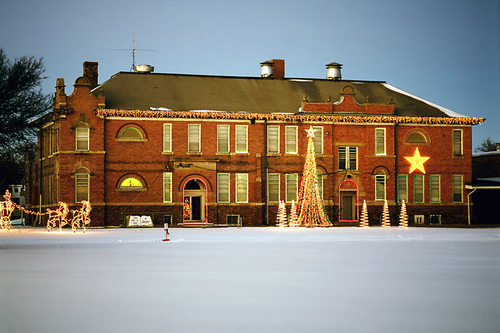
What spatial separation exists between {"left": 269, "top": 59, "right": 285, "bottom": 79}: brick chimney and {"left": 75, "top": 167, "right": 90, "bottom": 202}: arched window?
17.2 metres

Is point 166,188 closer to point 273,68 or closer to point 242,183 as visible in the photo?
point 242,183

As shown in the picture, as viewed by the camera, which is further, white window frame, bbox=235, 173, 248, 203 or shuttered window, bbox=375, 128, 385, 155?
shuttered window, bbox=375, 128, 385, 155

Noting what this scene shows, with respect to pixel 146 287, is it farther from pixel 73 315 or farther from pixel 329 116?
pixel 329 116

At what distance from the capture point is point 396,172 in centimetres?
5366

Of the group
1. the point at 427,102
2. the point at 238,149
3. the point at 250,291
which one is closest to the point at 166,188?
the point at 238,149

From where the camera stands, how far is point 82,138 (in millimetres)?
48219

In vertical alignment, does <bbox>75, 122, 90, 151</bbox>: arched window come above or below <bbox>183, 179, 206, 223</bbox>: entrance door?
above

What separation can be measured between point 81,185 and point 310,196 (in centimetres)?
1431

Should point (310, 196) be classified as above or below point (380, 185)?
below

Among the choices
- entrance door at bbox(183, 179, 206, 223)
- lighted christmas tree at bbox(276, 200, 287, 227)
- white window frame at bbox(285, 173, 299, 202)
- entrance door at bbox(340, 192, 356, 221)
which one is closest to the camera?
lighted christmas tree at bbox(276, 200, 287, 227)

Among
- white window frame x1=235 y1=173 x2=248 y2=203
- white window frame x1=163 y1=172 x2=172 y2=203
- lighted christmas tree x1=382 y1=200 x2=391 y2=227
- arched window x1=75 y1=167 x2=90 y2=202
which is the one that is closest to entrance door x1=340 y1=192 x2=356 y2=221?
lighted christmas tree x1=382 y1=200 x2=391 y2=227

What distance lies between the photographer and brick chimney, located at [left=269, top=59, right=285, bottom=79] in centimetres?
5825

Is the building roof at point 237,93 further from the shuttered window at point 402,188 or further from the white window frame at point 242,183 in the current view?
the shuttered window at point 402,188

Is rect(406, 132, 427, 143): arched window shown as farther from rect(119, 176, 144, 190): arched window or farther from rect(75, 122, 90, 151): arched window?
rect(75, 122, 90, 151): arched window
